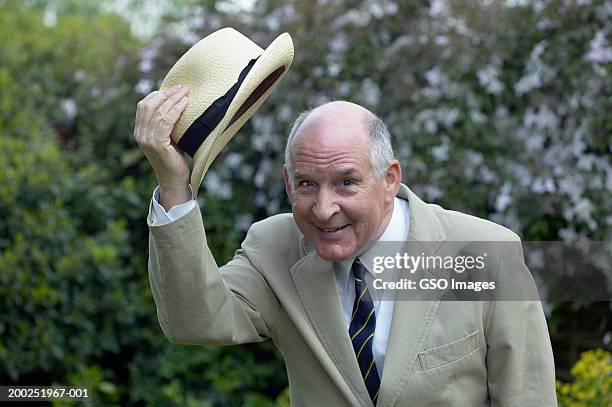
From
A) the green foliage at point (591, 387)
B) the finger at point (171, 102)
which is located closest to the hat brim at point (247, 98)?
the finger at point (171, 102)

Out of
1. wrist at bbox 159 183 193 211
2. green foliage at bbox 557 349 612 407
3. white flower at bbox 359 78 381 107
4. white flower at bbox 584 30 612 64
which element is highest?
white flower at bbox 584 30 612 64

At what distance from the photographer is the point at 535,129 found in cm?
441

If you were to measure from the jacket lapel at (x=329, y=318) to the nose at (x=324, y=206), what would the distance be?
0.23 metres

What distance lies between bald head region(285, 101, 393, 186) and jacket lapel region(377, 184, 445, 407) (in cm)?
20

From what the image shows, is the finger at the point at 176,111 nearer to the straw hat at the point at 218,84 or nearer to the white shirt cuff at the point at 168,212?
the straw hat at the point at 218,84

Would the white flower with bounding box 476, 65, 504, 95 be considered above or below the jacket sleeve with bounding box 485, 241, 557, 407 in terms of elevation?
above

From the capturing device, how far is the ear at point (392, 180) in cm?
235

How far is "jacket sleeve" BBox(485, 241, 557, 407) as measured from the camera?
2266 millimetres

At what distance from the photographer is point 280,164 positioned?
5.21 meters

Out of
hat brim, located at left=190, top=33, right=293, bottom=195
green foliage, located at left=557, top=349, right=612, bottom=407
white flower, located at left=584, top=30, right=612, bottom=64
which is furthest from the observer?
white flower, located at left=584, top=30, right=612, bottom=64

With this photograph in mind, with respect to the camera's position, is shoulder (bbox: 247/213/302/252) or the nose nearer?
the nose

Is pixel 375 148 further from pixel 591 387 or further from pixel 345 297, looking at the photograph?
pixel 591 387

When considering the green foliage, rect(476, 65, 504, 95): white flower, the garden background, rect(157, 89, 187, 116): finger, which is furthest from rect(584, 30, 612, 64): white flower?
rect(157, 89, 187, 116): finger

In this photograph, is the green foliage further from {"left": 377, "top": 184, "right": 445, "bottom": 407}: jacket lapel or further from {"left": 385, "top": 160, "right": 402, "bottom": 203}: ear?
{"left": 385, "top": 160, "right": 402, "bottom": 203}: ear
